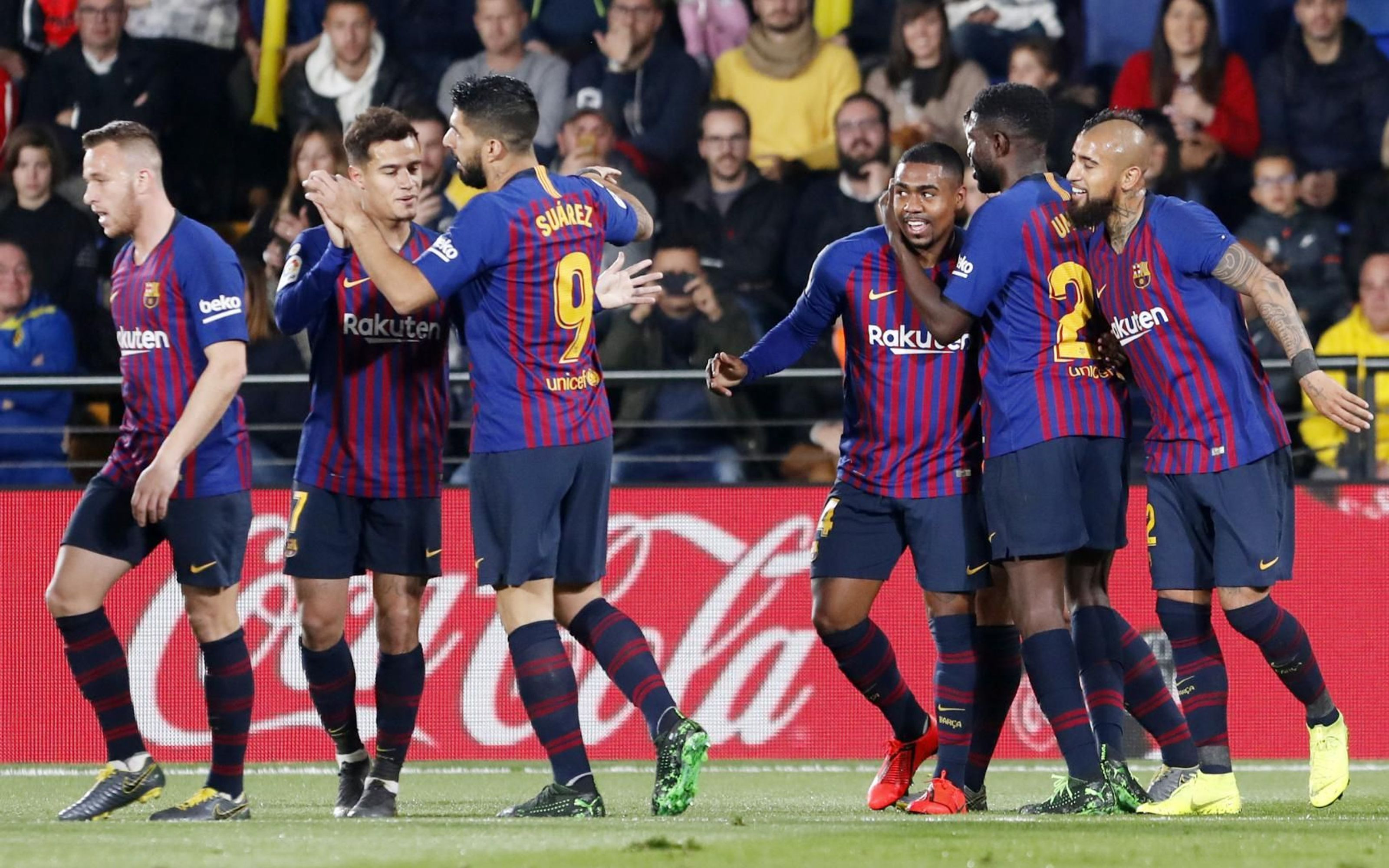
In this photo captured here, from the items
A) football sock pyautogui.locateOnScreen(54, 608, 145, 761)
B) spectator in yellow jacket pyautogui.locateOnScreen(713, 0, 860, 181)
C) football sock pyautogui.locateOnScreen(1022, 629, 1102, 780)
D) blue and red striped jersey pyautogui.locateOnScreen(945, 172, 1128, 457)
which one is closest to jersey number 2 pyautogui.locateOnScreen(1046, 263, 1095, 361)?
blue and red striped jersey pyautogui.locateOnScreen(945, 172, 1128, 457)

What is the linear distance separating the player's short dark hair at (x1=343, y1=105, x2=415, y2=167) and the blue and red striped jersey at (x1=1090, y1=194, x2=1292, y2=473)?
2.20 m

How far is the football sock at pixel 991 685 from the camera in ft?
19.6

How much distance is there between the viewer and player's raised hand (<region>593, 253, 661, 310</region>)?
5.82 meters

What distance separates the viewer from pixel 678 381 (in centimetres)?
888

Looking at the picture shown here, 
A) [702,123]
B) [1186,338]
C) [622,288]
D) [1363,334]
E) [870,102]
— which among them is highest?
[870,102]

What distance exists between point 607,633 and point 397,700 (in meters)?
0.93

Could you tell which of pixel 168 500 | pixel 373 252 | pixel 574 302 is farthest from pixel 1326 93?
pixel 168 500

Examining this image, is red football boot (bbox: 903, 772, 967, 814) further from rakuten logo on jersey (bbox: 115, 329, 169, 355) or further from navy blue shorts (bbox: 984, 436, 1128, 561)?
rakuten logo on jersey (bbox: 115, 329, 169, 355)

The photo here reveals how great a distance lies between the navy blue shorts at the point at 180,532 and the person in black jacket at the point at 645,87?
5.41 meters

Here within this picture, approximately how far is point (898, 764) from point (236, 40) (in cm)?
677

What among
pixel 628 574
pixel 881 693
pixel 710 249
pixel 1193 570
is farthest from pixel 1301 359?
pixel 710 249

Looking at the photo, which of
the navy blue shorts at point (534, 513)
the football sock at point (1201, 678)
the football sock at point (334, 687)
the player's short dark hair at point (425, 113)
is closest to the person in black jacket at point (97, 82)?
the player's short dark hair at point (425, 113)

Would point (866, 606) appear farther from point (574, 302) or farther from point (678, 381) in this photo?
point (678, 381)

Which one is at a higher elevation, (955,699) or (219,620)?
(219,620)
